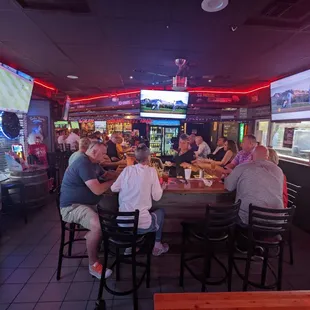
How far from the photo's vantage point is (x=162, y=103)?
543 centimetres

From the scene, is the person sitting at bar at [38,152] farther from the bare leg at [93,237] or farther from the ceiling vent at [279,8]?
the ceiling vent at [279,8]

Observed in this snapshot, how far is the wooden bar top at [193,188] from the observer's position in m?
2.77

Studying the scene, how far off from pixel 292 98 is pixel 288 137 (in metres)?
1.16

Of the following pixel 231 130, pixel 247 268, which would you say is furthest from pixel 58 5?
pixel 231 130

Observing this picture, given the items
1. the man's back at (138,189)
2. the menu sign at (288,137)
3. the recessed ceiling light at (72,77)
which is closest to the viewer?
the man's back at (138,189)

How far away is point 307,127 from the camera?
486 cm

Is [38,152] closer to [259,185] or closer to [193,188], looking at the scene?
[193,188]

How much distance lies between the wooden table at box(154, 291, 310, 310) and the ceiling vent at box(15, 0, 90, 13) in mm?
2739

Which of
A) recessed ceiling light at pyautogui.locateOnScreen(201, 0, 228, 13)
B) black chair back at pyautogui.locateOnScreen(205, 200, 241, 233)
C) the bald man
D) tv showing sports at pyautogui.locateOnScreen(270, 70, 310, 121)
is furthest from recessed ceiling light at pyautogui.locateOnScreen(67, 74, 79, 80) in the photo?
black chair back at pyautogui.locateOnScreen(205, 200, 241, 233)

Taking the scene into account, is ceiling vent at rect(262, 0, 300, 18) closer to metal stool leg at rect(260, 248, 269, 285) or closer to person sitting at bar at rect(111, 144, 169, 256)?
person sitting at bar at rect(111, 144, 169, 256)

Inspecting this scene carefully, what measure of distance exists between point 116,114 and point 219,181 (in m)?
5.98

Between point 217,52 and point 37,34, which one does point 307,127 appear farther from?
point 37,34

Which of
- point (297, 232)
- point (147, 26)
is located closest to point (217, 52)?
point (147, 26)

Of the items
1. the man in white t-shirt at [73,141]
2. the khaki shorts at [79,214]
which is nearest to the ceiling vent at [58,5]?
the khaki shorts at [79,214]
